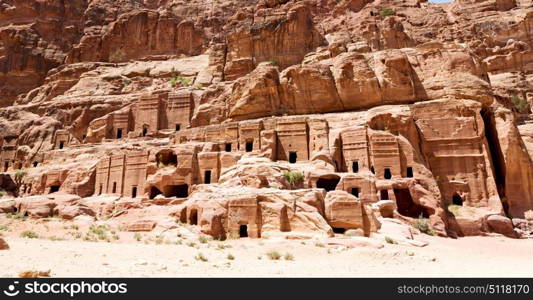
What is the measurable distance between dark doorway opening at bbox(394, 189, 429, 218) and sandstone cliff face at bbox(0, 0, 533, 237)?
12cm

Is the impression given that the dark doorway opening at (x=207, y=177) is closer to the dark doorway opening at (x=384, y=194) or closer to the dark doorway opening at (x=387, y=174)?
the dark doorway opening at (x=384, y=194)

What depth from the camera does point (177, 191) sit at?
37.7 meters

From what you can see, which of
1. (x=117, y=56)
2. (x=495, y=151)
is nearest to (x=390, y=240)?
(x=495, y=151)

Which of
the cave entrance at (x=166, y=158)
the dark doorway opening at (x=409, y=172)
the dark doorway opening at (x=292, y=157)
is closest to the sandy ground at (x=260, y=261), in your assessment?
the dark doorway opening at (x=409, y=172)

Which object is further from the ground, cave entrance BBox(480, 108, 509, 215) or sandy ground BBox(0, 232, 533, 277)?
cave entrance BBox(480, 108, 509, 215)

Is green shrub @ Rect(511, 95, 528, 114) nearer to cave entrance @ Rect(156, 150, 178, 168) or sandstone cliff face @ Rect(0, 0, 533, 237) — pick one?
sandstone cliff face @ Rect(0, 0, 533, 237)

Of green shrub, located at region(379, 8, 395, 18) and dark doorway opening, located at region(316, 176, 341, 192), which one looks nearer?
dark doorway opening, located at region(316, 176, 341, 192)

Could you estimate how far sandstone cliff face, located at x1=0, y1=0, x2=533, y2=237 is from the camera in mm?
31125

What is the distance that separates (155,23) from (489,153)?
5905cm

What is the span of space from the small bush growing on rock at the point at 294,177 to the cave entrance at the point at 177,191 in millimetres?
9882

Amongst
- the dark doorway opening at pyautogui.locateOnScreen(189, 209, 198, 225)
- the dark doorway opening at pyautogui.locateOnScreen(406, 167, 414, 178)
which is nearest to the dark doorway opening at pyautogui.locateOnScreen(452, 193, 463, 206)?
the dark doorway opening at pyautogui.locateOnScreen(406, 167, 414, 178)

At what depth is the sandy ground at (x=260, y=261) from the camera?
46.6 ft

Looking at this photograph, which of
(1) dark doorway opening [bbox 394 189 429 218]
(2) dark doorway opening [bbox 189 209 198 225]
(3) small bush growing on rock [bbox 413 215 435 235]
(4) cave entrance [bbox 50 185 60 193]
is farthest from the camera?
(4) cave entrance [bbox 50 185 60 193]

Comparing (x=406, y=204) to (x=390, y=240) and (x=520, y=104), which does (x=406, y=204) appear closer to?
(x=390, y=240)
